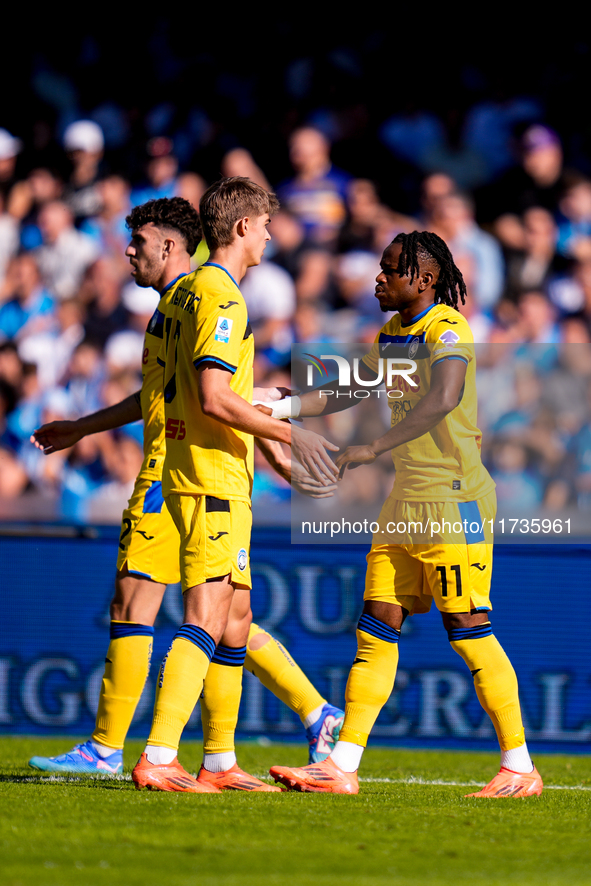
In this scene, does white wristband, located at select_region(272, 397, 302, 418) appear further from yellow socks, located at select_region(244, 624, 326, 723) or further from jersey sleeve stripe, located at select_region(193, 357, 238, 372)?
yellow socks, located at select_region(244, 624, 326, 723)

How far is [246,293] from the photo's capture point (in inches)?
365

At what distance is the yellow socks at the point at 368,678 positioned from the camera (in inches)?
147

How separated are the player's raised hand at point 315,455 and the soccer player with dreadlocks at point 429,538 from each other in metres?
0.06

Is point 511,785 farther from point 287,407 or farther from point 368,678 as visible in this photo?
point 287,407

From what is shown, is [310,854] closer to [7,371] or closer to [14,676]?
[14,676]

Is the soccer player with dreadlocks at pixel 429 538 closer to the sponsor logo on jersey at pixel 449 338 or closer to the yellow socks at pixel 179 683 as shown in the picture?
the sponsor logo on jersey at pixel 449 338

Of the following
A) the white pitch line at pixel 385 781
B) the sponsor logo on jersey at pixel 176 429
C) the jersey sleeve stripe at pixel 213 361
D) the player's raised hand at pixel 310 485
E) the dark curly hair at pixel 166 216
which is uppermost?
the dark curly hair at pixel 166 216

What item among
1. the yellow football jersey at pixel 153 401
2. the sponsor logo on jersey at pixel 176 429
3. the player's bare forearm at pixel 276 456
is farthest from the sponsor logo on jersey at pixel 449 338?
the yellow football jersey at pixel 153 401

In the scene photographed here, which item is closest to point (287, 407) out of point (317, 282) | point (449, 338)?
point (449, 338)

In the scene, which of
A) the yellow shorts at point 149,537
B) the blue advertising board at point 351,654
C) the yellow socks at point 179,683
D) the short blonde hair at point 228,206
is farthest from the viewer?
the blue advertising board at point 351,654

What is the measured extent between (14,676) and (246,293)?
421cm

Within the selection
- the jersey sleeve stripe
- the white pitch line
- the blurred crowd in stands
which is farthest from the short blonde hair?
the blurred crowd in stands

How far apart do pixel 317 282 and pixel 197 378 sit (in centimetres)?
585

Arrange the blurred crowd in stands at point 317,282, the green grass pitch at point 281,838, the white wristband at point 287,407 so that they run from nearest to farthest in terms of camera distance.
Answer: the green grass pitch at point 281,838 < the white wristband at point 287,407 < the blurred crowd in stands at point 317,282
